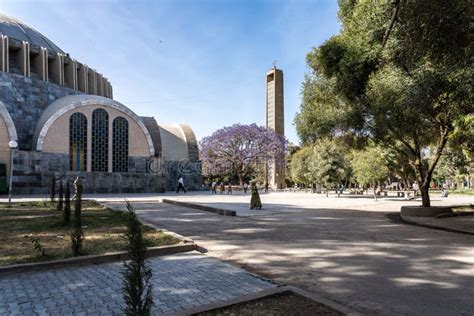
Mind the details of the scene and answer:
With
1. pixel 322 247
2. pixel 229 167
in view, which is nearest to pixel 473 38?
pixel 322 247

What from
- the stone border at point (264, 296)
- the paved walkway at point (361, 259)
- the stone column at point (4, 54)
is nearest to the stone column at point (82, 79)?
the stone column at point (4, 54)

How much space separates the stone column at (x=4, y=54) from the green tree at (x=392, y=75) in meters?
29.7

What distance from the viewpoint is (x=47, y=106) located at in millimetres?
34625

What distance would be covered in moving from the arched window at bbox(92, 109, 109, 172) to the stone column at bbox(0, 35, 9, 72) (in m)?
9.00

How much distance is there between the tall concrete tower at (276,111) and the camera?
53781 mm

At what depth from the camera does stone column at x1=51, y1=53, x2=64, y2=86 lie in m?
37.3

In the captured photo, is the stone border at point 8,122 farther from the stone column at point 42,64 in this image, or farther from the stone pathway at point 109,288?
the stone pathway at point 109,288

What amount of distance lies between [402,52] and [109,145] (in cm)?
2925

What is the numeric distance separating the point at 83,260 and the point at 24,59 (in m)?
35.0

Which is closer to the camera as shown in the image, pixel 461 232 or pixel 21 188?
pixel 461 232

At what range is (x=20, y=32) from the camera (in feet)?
127

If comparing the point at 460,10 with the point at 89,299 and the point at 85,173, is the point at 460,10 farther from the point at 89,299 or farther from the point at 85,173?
the point at 85,173

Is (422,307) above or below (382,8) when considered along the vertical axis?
below

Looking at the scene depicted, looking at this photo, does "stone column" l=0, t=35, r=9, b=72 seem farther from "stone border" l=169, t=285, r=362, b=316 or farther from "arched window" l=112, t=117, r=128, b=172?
"stone border" l=169, t=285, r=362, b=316
